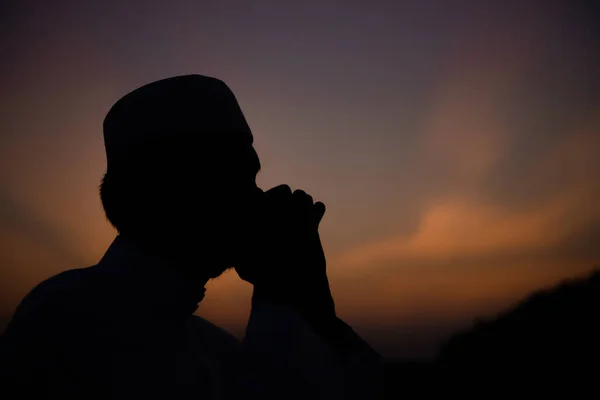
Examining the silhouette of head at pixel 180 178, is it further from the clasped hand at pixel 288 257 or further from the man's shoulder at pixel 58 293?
the man's shoulder at pixel 58 293

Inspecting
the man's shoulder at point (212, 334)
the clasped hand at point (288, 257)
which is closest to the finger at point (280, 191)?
the clasped hand at point (288, 257)

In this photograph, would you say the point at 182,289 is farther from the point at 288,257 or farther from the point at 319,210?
the point at 319,210

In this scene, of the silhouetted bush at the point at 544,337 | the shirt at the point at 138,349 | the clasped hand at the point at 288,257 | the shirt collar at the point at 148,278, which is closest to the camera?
the shirt at the point at 138,349

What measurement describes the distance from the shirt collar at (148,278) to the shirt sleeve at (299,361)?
1.56ft

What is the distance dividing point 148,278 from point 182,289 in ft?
0.49

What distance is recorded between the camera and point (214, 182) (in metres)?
1.83

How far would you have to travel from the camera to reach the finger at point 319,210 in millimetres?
1554

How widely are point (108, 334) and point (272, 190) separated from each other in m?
0.75

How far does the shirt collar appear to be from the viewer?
1.73 meters

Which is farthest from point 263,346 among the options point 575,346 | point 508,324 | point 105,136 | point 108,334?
point 508,324

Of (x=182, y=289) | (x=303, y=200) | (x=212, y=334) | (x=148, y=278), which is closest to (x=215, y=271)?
(x=182, y=289)

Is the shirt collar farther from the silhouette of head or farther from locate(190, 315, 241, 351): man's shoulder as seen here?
locate(190, 315, 241, 351): man's shoulder

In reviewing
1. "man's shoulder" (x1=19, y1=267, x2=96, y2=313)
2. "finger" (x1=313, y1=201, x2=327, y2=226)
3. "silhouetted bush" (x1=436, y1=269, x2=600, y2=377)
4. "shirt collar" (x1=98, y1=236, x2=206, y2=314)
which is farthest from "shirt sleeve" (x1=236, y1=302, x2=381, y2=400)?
"silhouetted bush" (x1=436, y1=269, x2=600, y2=377)

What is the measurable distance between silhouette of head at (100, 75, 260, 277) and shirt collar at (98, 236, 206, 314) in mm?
57
